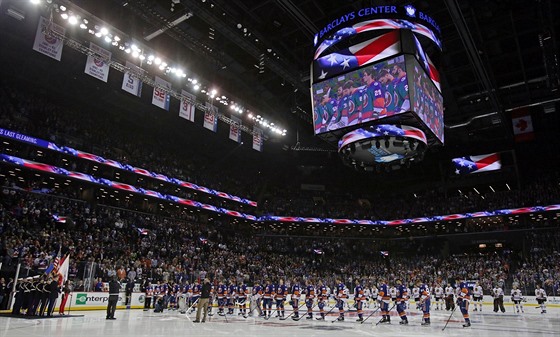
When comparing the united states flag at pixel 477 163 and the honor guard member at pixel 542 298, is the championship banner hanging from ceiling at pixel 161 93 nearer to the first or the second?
the honor guard member at pixel 542 298

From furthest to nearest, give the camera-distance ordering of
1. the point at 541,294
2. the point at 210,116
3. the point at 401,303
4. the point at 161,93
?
the point at 210,116 < the point at 161,93 < the point at 541,294 < the point at 401,303

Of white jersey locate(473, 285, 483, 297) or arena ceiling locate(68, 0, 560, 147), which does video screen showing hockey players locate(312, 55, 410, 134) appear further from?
white jersey locate(473, 285, 483, 297)

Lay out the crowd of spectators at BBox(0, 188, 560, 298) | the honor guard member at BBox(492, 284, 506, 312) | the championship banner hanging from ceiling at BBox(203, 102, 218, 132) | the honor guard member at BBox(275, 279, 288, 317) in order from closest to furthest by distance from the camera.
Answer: the honor guard member at BBox(275, 279, 288, 317) → the crowd of spectators at BBox(0, 188, 560, 298) → the honor guard member at BBox(492, 284, 506, 312) → the championship banner hanging from ceiling at BBox(203, 102, 218, 132)

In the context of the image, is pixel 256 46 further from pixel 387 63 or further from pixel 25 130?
pixel 25 130

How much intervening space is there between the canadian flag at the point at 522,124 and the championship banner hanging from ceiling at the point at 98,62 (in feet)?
88.2

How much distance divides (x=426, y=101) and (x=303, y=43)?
377 inches

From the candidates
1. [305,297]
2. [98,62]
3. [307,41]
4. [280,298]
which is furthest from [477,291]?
[98,62]

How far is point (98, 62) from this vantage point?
19.8 metres

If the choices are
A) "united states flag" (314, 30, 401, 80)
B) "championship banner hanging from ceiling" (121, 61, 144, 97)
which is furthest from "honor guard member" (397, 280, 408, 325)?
"championship banner hanging from ceiling" (121, 61, 144, 97)

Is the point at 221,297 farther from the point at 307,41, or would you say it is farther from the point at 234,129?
the point at 307,41

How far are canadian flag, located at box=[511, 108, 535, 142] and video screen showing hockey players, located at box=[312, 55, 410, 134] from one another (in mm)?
17935

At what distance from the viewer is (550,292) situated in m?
24.5

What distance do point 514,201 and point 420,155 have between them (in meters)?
31.5

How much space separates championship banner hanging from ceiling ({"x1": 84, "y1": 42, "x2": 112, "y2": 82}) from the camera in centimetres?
1927
